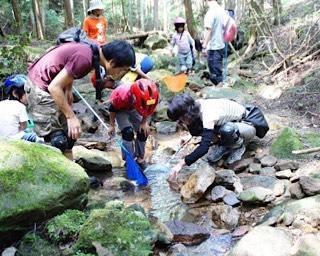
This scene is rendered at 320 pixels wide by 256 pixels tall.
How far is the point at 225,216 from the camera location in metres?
4.12

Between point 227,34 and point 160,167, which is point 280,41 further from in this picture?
point 160,167

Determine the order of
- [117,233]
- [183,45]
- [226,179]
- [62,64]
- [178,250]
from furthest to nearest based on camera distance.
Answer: [183,45], [226,179], [62,64], [178,250], [117,233]

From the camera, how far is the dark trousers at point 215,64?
29.0 feet

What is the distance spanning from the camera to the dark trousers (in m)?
8.84

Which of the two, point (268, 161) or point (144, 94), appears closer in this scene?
point (144, 94)

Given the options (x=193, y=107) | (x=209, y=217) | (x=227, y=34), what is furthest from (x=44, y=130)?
(x=227, y=34)

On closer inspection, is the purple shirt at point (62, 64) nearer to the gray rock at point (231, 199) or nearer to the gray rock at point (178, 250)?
the gray rock at point (178, 250)

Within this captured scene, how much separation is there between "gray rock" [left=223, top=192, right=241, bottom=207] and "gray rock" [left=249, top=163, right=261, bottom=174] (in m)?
0.62

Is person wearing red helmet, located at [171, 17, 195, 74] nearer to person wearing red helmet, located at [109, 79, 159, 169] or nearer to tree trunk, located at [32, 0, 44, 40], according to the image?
person wearing red helmet, located at [109, 79, 159, 169]

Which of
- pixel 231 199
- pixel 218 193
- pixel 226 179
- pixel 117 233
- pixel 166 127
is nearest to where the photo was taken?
pixel 117 233

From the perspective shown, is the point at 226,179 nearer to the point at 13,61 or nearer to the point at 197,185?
the point at 197,185

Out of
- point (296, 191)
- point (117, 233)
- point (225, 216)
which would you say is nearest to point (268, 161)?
point (296, 191)

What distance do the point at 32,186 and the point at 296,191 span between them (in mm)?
2420

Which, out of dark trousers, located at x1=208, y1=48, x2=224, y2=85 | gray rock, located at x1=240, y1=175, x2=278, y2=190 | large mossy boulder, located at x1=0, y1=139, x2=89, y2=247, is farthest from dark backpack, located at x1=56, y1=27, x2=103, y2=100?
dark trousers, located at x1=208, y1=48, x2=224, y2=85
